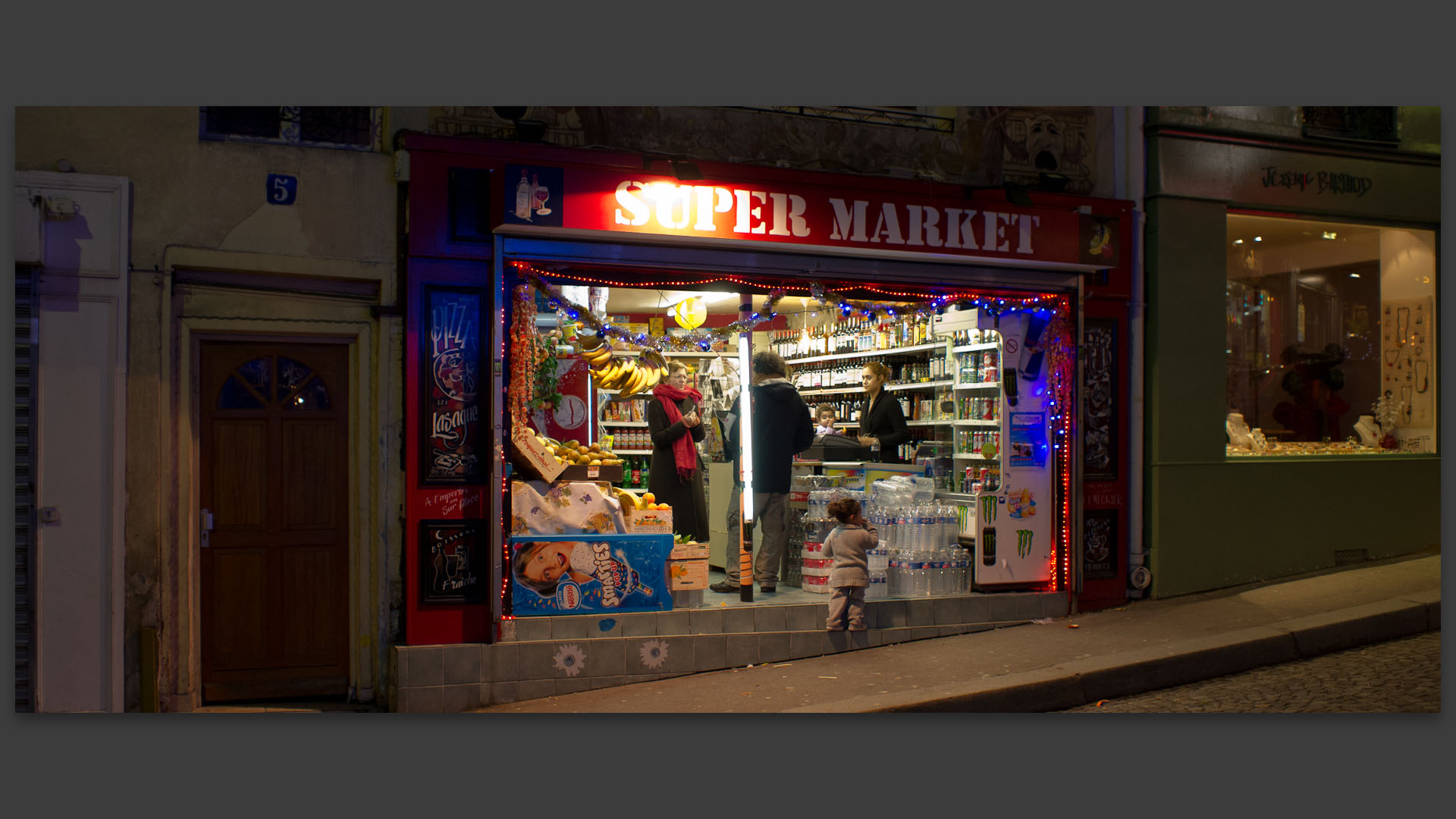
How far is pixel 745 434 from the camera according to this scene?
8.52m

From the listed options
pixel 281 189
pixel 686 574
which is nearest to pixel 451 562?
pixel 686 574

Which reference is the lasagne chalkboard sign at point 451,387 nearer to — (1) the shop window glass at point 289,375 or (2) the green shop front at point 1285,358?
(1) the shop window glass at point 289,375

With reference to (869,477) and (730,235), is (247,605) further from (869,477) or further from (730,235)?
(869,477)

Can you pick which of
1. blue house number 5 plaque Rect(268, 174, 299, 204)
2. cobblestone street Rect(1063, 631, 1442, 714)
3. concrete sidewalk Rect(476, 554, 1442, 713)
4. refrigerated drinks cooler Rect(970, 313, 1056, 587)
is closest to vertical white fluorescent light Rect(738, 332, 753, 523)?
concrete sidewalk Rect(476, 554, 1442, 713)

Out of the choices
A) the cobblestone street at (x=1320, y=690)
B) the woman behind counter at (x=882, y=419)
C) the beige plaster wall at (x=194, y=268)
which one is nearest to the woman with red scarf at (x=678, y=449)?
the woman behind counter at (x=882, y=419)

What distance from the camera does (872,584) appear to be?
28.4 ft

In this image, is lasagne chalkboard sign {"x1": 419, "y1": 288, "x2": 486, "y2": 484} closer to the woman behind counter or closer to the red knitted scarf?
the red knitted scarf

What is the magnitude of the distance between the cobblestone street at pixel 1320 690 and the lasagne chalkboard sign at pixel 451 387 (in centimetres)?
449

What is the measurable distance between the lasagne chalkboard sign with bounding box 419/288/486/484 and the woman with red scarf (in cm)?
258

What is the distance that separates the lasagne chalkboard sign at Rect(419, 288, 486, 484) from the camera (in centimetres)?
711

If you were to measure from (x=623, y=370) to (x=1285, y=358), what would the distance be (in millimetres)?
7216

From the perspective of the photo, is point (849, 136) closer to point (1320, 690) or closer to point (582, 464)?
point (582, 464)

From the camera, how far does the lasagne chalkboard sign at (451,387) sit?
7109 millimetres

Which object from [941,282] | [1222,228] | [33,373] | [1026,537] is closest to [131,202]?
[33,373]
